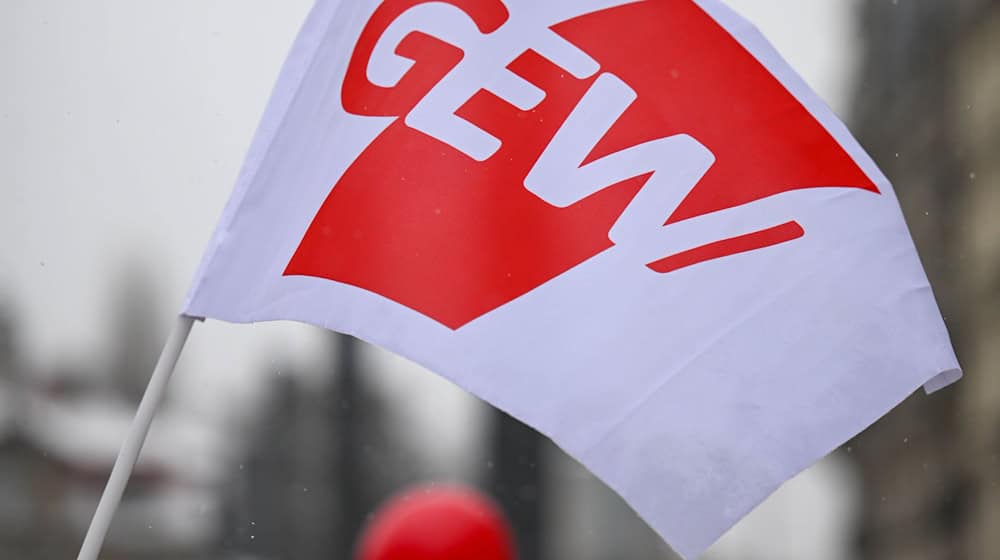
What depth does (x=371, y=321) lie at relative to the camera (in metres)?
3.33

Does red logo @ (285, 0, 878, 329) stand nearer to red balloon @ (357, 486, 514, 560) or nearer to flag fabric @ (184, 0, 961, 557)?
flag fabric @ (184, 0, 961, 557)

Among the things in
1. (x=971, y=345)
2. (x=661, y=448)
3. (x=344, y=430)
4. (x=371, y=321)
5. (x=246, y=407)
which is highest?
(x=371, y=321)

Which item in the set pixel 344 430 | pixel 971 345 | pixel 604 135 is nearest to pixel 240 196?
pixel 604 135

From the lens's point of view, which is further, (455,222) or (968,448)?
(968,448)

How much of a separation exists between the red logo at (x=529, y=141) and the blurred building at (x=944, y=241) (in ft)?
87.0

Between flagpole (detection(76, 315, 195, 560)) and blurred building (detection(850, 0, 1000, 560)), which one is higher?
flagpole (detection(76, 315, 195, 560))

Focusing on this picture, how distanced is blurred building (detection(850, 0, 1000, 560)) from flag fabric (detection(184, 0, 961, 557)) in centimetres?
2652

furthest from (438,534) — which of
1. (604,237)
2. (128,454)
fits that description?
(128,454)

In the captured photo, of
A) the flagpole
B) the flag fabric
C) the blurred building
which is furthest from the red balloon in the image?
the blurred building

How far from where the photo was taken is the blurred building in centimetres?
3061

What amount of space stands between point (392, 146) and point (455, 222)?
187 millimetres

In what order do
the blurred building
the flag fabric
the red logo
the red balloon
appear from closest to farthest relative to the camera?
the flag fabric
the red logo
the red balloon
the blurred building

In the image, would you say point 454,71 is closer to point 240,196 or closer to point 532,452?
point 240,196

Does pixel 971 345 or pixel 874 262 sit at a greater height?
pixel 874 262
